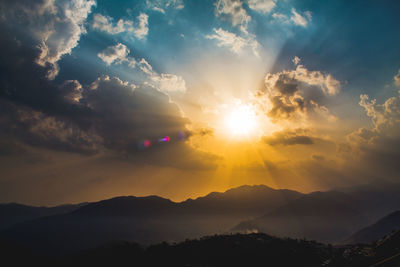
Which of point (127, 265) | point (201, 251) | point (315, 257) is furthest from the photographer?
point (201, 251)

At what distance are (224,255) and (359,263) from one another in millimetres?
25909

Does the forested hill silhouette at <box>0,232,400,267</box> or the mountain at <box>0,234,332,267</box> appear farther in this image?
the mountain at <box>0,234,332,267</box>

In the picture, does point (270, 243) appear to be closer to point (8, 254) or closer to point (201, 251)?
point (201, 251)

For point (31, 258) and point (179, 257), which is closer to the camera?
point (179, 257)

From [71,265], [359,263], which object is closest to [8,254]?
[71,265]

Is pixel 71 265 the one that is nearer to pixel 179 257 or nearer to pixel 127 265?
pixel 127 265

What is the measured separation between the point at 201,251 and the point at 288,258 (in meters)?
17.6

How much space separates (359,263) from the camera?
2608cm

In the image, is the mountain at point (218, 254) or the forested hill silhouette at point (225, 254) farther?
the mountain at point (218, 254)

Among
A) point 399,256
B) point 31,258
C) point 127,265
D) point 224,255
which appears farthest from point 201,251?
point 31,258

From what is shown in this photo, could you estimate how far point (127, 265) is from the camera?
4400cm

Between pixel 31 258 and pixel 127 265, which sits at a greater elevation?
pixel 127 265

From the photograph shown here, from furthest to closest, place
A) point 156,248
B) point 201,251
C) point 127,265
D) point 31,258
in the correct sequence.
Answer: point 31,258 → point 156,248 → point 201,251 → point 127,265

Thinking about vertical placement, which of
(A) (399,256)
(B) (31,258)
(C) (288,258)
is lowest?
(B) (31,258)
